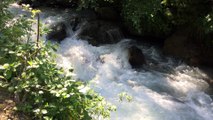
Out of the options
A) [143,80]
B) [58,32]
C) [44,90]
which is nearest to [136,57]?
[143,80]

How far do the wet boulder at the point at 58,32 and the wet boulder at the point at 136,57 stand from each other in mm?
2146

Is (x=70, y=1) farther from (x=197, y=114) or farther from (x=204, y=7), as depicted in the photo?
(x=197, y=114)

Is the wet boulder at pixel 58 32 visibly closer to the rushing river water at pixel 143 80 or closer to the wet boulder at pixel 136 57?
the rushing river water at pixel 143 80

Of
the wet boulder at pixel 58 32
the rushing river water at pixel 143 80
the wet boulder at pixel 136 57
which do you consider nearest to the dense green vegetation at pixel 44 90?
the rushing river water at pixel 143 80

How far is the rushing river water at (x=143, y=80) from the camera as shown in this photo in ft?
21.6

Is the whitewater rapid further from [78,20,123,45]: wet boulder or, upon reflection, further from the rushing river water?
[78,20,123,45]: wet boulder

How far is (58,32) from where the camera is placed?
972 cm

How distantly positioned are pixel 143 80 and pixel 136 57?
984mm

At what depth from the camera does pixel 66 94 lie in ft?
9.39

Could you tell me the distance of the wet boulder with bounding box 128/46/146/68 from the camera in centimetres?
866

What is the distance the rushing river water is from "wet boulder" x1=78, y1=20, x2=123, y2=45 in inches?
8.9

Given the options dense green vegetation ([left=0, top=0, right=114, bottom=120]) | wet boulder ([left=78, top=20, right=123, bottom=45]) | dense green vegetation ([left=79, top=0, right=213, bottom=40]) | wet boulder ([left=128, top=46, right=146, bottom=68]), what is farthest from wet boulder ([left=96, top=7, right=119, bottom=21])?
dense green vegetation ([left=0, top=0, right=114, bottom=120])

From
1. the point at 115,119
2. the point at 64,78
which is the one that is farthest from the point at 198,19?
the point at 64,78

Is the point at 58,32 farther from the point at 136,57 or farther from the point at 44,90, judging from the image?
the point at 44,90
